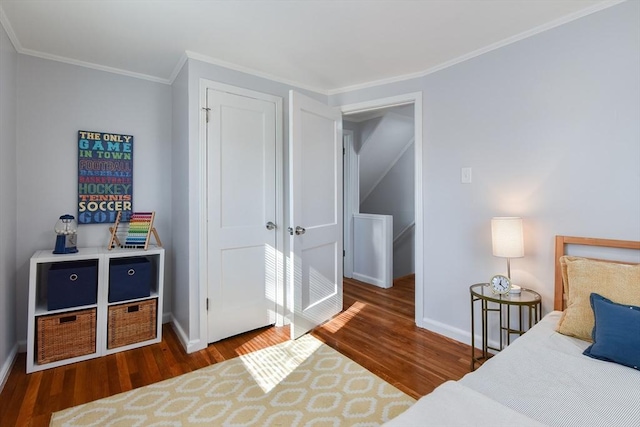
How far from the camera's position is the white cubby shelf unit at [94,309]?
212 centimetres

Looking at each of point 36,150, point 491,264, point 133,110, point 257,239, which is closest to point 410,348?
point 491,264

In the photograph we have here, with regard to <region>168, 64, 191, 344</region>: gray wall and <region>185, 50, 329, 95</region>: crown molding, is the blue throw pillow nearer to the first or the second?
<region>168, 64, 191, 344</region>: gray wall

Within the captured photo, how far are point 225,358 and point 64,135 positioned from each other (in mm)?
2136

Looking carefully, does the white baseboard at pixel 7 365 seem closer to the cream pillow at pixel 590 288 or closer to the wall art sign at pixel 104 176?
the wall art sign at pixel 104 176

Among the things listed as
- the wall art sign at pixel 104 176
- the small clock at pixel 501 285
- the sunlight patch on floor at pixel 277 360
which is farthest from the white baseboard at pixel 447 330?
the wall art sign at pixel 104 176

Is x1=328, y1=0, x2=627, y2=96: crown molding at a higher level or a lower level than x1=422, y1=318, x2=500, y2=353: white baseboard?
higher

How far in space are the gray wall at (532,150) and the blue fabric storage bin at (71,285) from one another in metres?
2.62

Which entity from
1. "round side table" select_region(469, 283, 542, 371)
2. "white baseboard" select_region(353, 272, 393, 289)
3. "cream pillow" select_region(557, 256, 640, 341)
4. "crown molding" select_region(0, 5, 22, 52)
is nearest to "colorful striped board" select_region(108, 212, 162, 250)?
"crown molding" select_region(0, 5, 22, 52)

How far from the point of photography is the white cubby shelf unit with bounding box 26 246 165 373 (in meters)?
A: 2.12

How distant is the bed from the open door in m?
1.61

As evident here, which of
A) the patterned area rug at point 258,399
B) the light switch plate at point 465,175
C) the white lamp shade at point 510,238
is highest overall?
the light switch plate at point 465,175

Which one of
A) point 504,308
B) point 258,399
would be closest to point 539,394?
point 504,308

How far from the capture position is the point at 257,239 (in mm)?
2729

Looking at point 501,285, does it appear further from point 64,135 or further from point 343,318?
point 64,135
